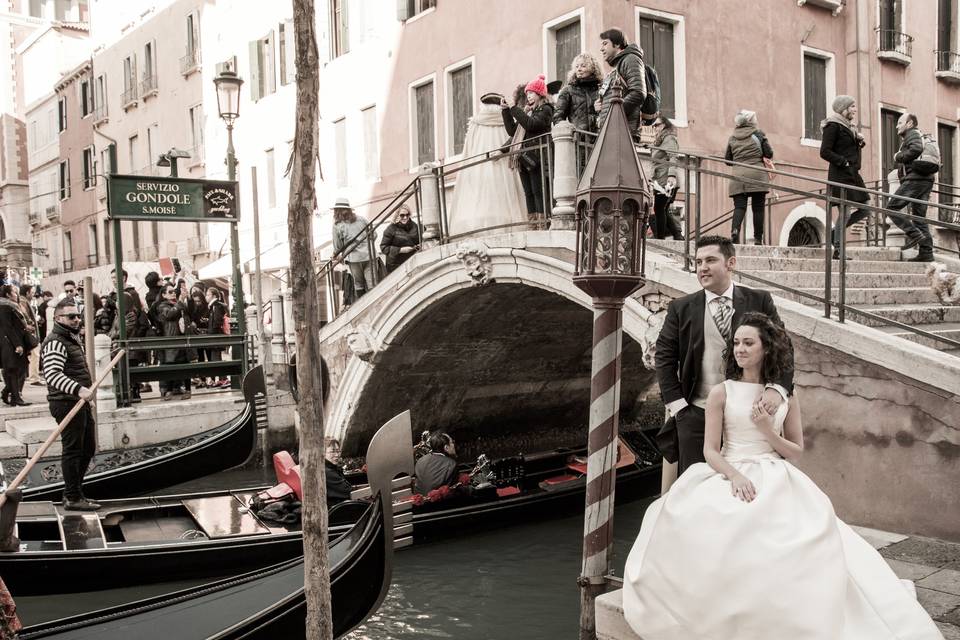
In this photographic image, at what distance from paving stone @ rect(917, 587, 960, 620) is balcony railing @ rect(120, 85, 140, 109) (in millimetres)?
19198

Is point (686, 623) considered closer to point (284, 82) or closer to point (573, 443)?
point (573, 443)

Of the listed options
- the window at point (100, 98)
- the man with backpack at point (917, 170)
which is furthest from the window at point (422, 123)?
the window at point (100, 98)

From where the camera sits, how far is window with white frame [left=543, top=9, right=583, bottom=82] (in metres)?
8.96

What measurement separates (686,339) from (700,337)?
5cm

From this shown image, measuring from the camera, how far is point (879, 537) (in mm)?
3725

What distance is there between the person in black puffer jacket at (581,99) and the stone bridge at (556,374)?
2.51ft

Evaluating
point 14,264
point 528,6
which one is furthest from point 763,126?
point 14,264

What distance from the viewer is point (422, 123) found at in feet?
37.0

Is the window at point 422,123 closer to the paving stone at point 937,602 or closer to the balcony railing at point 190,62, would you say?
the balcony railing at point 190,62

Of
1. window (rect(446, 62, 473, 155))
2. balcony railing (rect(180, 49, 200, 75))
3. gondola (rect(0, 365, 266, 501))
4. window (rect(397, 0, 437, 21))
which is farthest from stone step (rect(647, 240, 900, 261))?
balcony railing (rect(180, 49, 200, 75))

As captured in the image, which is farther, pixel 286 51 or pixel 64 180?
pixel 64 180

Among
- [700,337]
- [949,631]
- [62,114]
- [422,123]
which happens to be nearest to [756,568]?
[949,631]

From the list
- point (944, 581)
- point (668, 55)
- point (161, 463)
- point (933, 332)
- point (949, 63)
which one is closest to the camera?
point (944, 581)

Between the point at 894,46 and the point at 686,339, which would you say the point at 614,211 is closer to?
the point at 686,339
